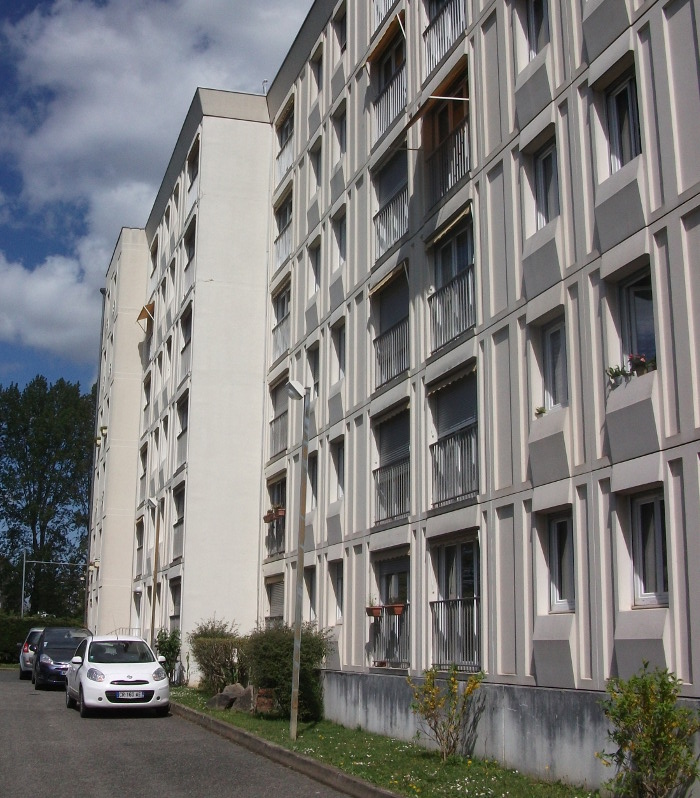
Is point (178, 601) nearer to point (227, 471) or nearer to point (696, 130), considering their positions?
point (227, 471)

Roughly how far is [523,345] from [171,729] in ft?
30.2

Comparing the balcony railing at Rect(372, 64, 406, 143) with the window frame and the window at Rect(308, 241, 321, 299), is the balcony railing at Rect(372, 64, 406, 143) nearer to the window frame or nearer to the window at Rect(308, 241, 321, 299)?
the window at Rect(308, 241, 321, 299)

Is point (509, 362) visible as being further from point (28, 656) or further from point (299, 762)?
point (28, 656)

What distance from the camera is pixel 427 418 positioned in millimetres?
16609

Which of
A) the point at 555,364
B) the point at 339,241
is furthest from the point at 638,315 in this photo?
the point at 339,241

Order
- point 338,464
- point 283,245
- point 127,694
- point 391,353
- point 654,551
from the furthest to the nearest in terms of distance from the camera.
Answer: point 283,245 → point 338,464 → point 127,694 → point 391,353 → point 654,551

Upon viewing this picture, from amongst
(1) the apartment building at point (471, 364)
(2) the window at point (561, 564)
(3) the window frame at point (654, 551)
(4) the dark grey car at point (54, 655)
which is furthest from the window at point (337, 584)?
(3) the window frame at point (654, 551)

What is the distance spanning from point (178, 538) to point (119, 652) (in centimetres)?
999

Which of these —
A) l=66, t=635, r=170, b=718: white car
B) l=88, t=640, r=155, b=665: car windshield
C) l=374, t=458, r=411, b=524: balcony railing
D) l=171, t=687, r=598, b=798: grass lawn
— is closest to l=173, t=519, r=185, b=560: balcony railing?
l=88, t=640, r=155, b=665: car windshield

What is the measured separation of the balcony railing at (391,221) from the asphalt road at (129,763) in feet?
29.9

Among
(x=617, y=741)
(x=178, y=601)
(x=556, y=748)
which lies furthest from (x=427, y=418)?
(x=178, y=601)

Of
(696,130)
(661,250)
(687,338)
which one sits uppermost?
(696,130)

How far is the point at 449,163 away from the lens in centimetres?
1673

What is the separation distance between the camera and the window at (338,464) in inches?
843
